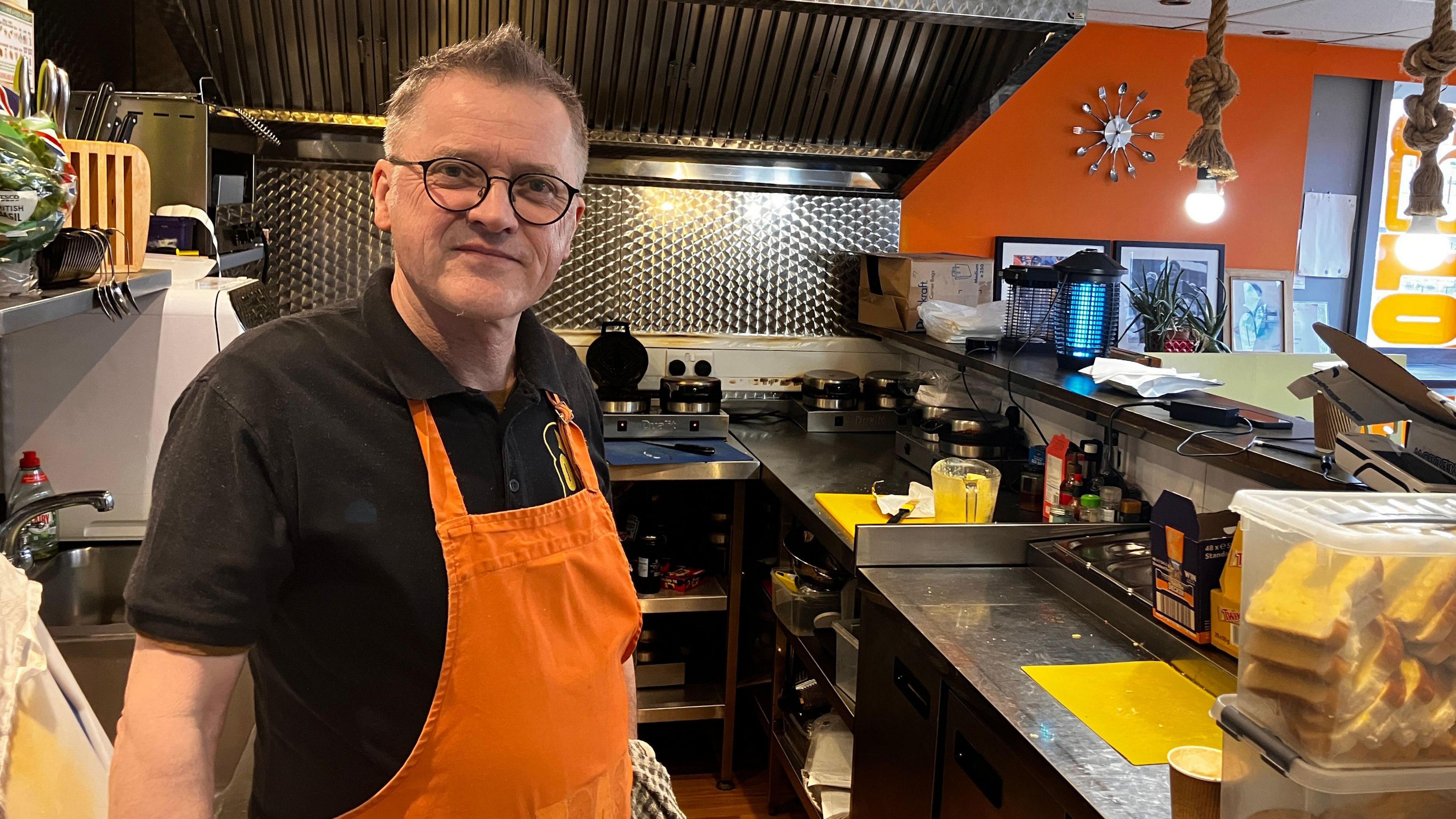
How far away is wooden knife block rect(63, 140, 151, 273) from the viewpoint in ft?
6.02

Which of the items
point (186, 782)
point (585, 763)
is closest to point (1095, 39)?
point (585, 763)

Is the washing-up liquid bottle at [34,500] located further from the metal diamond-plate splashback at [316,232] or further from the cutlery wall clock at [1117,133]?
the cutlery wall clock at [1117,133]

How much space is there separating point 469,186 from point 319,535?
0.42 meters

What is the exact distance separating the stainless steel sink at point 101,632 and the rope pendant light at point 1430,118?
2.08m

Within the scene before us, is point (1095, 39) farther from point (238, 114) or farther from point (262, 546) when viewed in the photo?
point (262, 546)

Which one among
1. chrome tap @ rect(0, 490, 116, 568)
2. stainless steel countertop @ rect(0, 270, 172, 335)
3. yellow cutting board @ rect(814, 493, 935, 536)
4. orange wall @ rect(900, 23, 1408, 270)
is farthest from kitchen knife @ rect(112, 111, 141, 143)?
orange wall @ rect(900, 23, 1408, 270)

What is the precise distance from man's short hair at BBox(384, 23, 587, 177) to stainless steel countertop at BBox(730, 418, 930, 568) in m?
1.48

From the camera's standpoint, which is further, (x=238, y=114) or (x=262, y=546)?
(x=238, y=114)

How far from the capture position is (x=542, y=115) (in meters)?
1.25

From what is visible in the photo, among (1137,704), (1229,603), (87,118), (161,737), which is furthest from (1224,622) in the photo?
(87,118)

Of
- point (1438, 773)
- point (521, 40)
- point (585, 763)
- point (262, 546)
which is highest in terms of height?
point (521, 40)

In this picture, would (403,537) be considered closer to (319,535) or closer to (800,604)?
(319,535)

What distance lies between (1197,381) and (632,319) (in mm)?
2237

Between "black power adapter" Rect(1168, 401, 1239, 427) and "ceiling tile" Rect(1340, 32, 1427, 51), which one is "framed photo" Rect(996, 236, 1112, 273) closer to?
"ceiling tile" Rect(1340, 32, 1427, 51)
